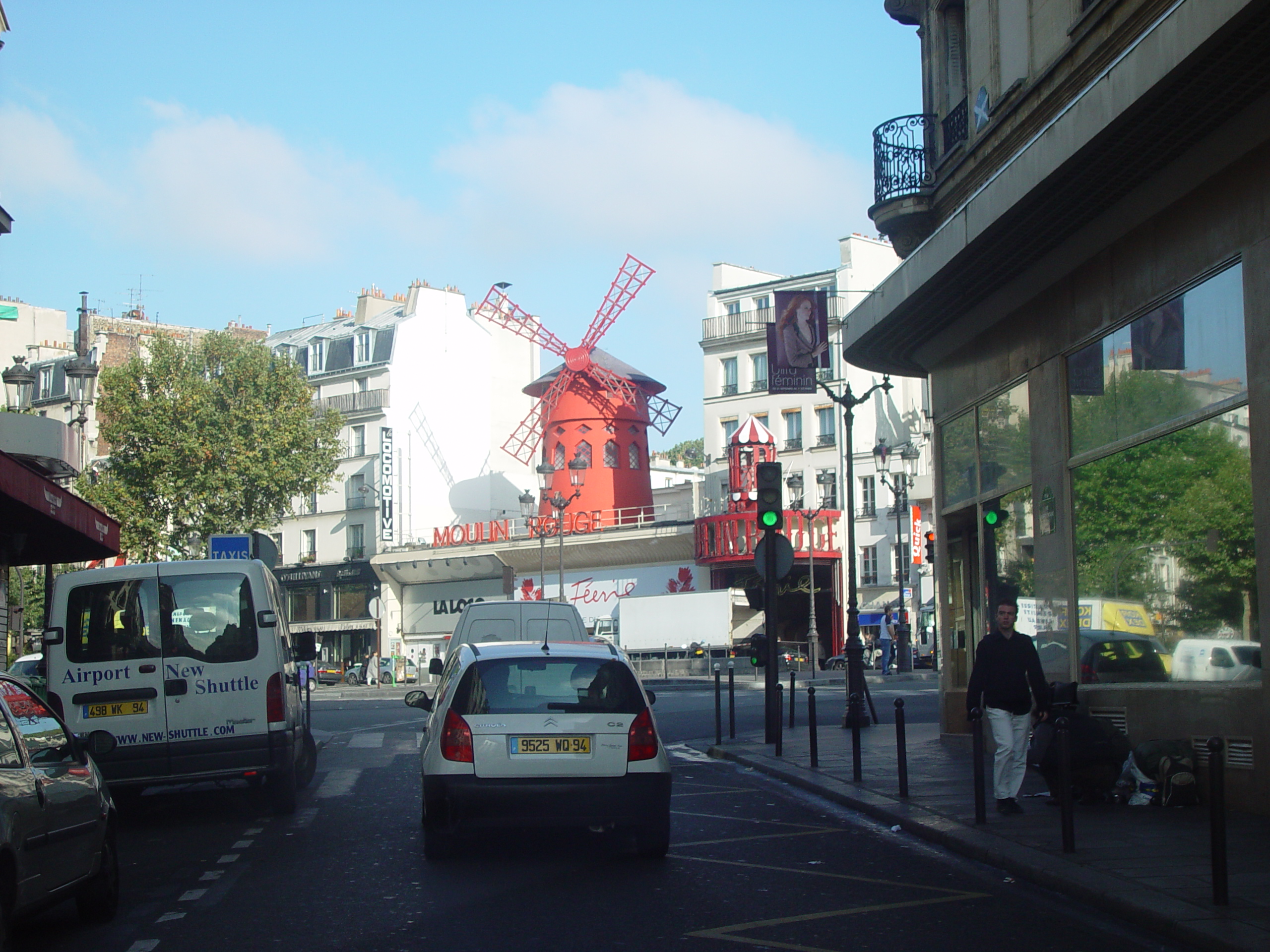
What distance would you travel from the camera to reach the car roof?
9.74 metres

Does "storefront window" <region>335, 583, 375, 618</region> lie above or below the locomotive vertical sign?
below

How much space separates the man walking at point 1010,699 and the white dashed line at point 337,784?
259 inches

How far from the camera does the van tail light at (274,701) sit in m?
12.3

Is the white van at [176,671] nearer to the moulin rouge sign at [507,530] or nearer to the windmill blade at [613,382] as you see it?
the moulin rouge sign at [507,530]

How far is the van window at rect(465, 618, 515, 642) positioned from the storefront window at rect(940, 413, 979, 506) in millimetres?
5882

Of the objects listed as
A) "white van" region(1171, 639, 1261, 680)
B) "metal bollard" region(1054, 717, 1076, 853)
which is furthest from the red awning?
Answer: "white van" region(1171, 639, 1261, 680)

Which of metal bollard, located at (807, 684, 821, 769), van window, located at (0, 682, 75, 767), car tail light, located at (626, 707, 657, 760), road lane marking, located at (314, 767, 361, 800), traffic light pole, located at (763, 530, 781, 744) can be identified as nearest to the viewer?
van window, located at (0, 682, 75, 767)

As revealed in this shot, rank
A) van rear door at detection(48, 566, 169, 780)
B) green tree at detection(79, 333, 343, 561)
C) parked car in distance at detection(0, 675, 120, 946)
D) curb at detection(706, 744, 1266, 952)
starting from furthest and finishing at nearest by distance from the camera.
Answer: green tree at detection(79, 333, 343, 561) → van rear door at detection(48, 566, 169, 780) → curb at detection(706, 744, 1266, 952) → parked car in distance at detection(0, 675, 120, 946)

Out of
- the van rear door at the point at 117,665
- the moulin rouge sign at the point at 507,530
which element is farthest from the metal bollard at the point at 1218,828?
the moulin rouge sign at the point at 507,530

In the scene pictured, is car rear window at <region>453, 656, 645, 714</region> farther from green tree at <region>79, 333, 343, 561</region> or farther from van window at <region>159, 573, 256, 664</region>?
green tree at <region>79, 333, 343, 561</region>

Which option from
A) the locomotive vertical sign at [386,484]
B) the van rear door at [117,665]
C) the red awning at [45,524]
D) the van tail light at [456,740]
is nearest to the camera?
the van tail light at [456,740]

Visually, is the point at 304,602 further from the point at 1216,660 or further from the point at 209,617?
the point at 1216,660

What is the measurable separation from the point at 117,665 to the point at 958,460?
10668 mm

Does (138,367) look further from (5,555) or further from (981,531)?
(981,531)
